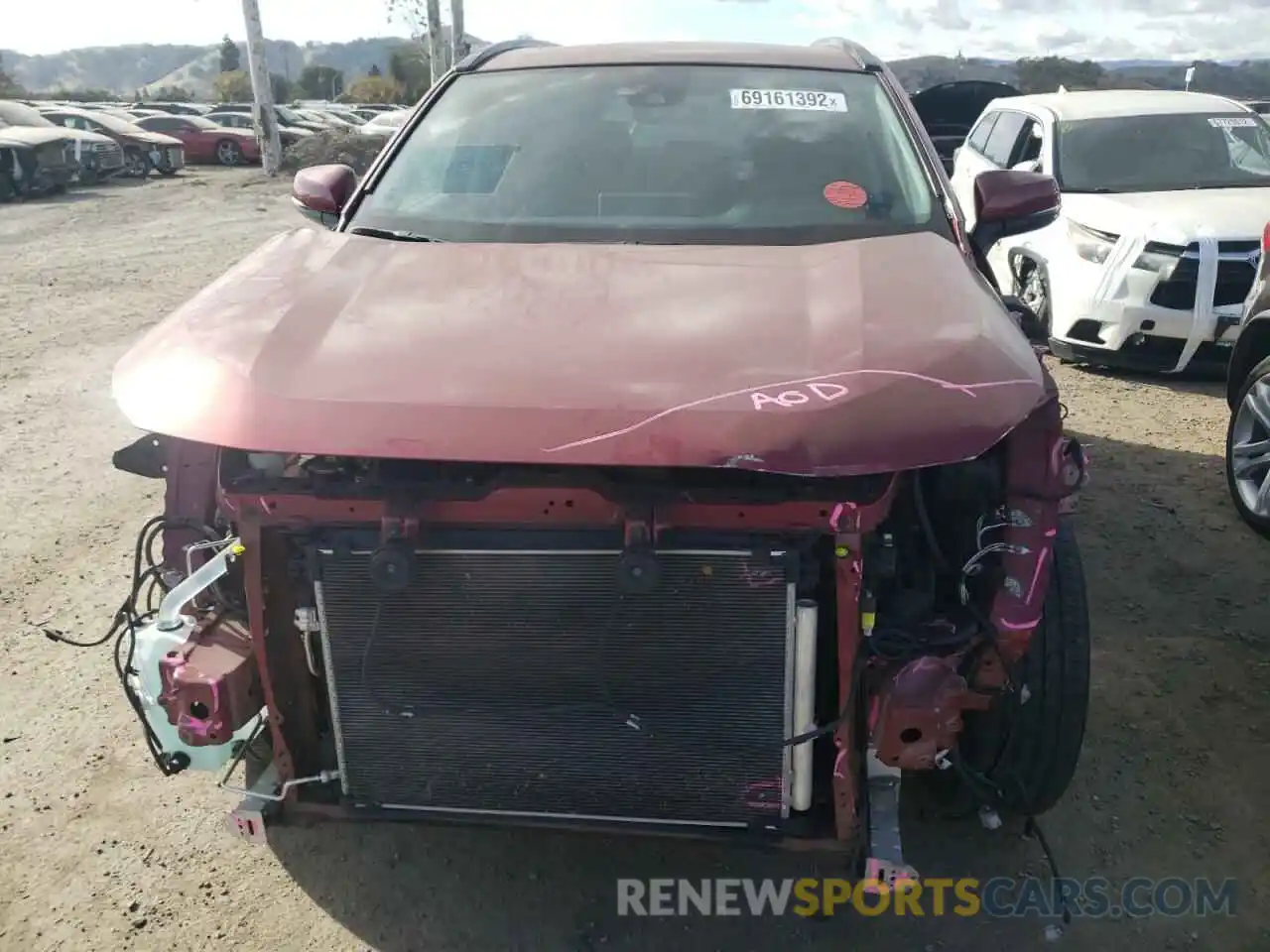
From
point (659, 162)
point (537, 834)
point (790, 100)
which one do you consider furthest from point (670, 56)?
point (537, 834)

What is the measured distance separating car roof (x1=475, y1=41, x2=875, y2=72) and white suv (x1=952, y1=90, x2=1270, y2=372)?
2578 mm

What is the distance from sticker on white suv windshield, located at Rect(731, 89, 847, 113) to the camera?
325cm

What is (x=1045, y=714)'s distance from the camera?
2.37m

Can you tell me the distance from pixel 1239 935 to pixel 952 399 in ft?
4.96

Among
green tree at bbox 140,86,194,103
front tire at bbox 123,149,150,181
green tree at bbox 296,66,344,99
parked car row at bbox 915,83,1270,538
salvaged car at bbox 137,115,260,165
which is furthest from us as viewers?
green tree at bbox 296,66,344,99

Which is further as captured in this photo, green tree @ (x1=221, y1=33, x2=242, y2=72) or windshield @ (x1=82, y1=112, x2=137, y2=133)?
green tree @ (x1=221, y1=33, x2=242, y2=72)

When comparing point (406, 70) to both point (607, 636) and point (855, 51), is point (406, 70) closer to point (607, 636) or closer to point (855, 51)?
point (855, 51)

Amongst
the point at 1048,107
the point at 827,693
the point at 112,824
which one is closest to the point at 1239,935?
the point at 827,693

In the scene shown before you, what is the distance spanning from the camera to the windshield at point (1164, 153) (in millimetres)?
6797

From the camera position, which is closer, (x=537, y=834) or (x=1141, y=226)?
(x=537, y=834)

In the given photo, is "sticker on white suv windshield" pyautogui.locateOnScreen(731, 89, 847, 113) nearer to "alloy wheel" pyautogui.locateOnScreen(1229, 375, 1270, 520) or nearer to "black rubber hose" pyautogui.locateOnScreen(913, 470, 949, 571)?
"black rubber hose" pyautogui.locateOnScreen(913, 470, 949, 571)

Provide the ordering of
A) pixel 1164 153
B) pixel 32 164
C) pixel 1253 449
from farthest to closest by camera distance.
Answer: pixel 32 164, pixel 1164 153, pixel 1253 449

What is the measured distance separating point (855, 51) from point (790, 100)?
78 centimetres

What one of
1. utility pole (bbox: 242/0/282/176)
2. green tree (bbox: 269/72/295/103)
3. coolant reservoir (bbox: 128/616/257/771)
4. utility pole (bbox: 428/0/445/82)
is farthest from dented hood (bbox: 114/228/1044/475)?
green tree (bbox: 269/72/295/103)
